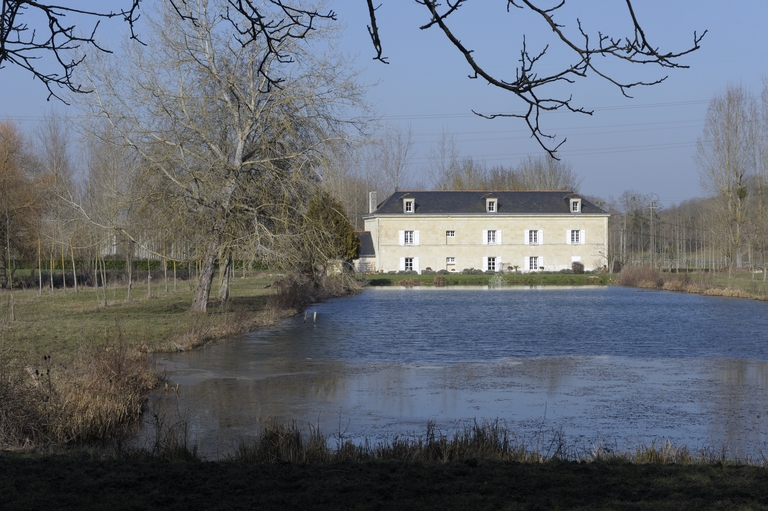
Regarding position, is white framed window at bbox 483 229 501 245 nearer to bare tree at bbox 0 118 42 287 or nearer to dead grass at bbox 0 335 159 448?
bare tree at bbox 0 118 42 287

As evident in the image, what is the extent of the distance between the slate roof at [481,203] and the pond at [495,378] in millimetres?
28562

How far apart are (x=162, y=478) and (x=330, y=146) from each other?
603 inches

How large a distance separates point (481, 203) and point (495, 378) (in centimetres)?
4153

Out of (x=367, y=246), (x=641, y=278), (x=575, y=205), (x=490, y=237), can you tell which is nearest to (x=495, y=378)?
(x=641, y=278)

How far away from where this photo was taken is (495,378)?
13.7 meters

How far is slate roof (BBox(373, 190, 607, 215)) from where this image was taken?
176ft

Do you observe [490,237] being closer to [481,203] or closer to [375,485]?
[481,203]

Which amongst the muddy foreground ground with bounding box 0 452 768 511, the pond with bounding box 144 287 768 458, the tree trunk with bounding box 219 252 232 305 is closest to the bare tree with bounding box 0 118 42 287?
the tree trunk with bounding box 219 252 232 305

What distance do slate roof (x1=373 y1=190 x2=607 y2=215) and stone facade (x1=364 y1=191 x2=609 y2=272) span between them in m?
0.14

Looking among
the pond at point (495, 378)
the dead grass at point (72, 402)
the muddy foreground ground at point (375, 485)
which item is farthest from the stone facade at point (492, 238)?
the muddy foreground ground at point (375, 485)

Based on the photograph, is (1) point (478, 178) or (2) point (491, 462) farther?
(1) point (478, 178)

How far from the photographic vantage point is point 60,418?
28.2ft

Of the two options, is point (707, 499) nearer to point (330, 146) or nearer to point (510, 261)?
point (330, 146)

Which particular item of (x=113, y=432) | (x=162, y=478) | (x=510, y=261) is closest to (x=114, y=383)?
(x=113, y=432)
